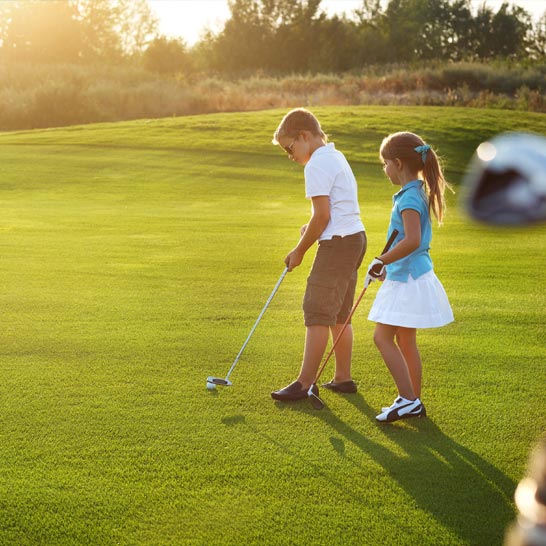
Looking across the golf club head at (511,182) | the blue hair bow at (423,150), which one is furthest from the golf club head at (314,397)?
the golf club head at (511,182)

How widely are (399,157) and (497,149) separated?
4167 millimetres

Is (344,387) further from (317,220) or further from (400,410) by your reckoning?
(317,220)

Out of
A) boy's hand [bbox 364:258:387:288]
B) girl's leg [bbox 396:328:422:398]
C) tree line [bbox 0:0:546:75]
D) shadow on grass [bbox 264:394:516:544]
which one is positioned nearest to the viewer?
shadow on grass [bbox 264:394:516:544]

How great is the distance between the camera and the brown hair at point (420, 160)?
17.0 ft

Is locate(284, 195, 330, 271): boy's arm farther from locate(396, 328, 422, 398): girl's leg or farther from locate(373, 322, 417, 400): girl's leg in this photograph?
locate(396, 328, 422, 398): girl's leg

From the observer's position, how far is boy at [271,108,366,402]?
5.52 meters

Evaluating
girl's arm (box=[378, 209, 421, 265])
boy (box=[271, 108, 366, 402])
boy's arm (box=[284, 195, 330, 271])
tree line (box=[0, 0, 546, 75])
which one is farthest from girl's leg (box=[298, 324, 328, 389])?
tree line (box=[0, 0, 546, 75])

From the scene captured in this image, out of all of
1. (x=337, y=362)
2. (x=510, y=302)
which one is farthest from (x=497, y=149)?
(x=510, y=302)

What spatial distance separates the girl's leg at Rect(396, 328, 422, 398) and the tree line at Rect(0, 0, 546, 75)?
5864 cm

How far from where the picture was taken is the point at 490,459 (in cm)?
460

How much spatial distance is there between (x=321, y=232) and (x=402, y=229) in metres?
0.57

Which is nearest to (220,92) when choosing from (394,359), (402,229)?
(402,229)

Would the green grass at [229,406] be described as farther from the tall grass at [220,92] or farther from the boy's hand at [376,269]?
the tall grass at [220,92]

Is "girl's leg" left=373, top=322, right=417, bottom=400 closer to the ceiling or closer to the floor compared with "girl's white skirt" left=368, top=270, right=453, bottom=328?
closer to the floor
